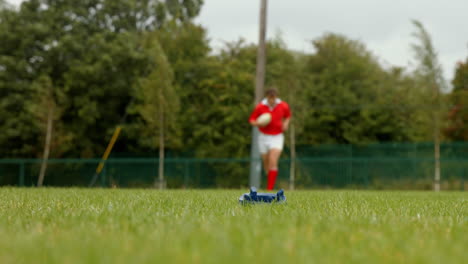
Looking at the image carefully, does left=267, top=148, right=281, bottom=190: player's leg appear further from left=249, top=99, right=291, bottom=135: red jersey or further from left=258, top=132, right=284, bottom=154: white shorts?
left=249, top=99, right=291, bottom=135: red jersey

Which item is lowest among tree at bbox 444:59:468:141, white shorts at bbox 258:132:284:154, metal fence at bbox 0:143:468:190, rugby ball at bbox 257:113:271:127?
metal fence at bbox 0:143:468:190

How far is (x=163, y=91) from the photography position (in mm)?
20312

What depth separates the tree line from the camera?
67.7ft

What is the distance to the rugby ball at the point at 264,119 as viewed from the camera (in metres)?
10.7

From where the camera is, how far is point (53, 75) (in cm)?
2450

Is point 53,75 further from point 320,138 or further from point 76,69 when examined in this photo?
point 320,138

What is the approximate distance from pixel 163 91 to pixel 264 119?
33.7 feet

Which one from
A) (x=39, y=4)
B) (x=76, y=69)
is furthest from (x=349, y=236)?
(x=39, y=4)

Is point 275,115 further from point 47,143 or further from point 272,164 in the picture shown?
point 47,143

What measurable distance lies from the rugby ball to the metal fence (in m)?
7.16

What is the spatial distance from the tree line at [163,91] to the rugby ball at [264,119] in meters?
9.62

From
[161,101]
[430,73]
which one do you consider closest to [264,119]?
[161,101]

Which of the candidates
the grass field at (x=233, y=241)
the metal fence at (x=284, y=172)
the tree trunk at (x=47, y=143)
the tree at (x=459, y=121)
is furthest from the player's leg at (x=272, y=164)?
the tree at (x=459, y=121)

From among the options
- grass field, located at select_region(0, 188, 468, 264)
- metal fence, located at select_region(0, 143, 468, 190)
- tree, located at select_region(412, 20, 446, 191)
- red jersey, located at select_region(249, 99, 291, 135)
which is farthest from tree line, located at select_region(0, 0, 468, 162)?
grass field, located at select_region(0, 188, 468, 264)
